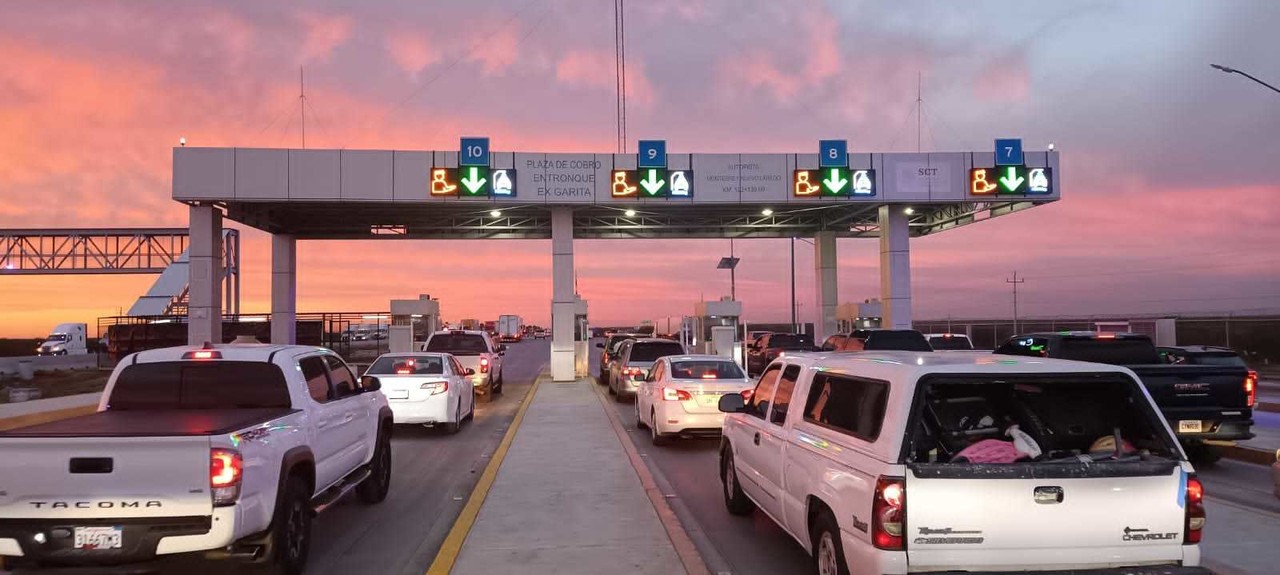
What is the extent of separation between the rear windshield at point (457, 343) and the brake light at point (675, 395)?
33.1 feet

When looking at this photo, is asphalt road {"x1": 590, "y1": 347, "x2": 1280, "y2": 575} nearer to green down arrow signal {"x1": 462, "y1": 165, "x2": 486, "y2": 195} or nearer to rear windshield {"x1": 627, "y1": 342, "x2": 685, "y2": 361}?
rear windshield {"x1": 627, "y1": 342, "x2": 685, "y2": 361}

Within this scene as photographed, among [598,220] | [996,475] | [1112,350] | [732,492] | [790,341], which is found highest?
[598,220]

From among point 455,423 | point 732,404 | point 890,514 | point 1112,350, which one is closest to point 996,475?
point 890,514

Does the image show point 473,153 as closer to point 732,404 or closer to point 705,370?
point 705,370

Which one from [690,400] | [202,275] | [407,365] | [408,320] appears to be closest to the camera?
[690,400]

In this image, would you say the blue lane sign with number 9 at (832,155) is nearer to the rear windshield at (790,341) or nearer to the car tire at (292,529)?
the rear windshield at (790,341)

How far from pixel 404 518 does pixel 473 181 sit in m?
18.1

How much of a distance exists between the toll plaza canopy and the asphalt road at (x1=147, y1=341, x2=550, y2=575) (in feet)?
41.9

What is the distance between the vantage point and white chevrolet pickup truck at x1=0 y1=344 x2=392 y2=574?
16.2 ft

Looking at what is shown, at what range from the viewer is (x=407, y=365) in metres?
14.9

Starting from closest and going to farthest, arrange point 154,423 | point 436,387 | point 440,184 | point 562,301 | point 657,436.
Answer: point 154,423 < point 657,436 < point 436,387 < point 440,184 < point 562,301

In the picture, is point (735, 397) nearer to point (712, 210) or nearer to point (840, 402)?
point (840, 402)

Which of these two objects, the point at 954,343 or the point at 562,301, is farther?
the point at 562,301

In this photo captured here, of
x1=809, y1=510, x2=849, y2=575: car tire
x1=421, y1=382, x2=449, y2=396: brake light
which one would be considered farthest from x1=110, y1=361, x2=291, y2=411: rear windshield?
x1=421, y1=382, x2=449, y2=396: brake light
